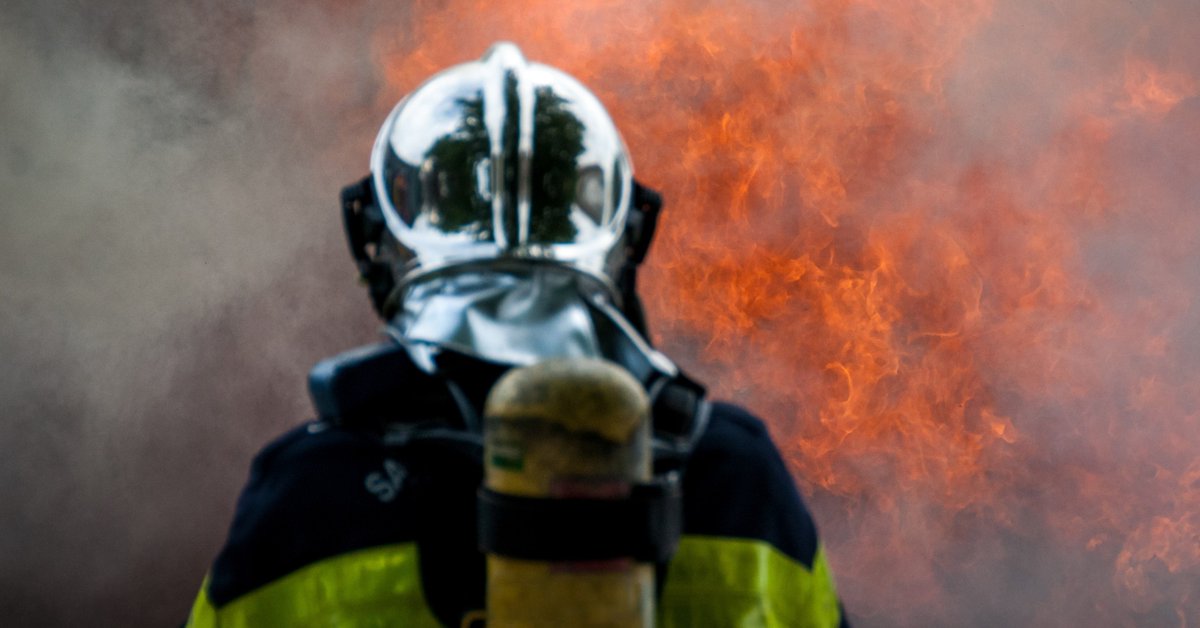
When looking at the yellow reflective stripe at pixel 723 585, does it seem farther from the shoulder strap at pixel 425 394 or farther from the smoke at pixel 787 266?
the smoke at pixel 787 266

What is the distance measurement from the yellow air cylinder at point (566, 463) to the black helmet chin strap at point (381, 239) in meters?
1.21

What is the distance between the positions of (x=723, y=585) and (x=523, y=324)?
523 mm

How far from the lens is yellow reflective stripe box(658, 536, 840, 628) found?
5.71ft

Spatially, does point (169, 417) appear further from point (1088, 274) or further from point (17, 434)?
point (1088, 274)

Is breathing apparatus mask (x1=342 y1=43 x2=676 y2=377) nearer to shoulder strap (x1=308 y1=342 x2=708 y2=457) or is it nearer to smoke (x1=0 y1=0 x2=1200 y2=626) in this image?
shoulder strap (x1=308 y1=342 x2=708 y2=457)

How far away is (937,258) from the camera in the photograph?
6719 mm

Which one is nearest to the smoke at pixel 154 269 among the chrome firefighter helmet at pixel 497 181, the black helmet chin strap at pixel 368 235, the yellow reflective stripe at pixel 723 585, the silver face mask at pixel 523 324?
the black helmet chin strap at pixel 368 235

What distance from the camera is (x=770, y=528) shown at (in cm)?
179

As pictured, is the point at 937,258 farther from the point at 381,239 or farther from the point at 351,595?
the point at 351,595

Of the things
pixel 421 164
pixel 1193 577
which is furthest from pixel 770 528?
pixel 1193 577

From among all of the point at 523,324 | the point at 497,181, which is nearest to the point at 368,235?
the point at 497,181

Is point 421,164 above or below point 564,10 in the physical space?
below

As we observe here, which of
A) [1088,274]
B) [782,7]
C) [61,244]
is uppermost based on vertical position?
[782,7]

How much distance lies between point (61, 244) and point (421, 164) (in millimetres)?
4325
